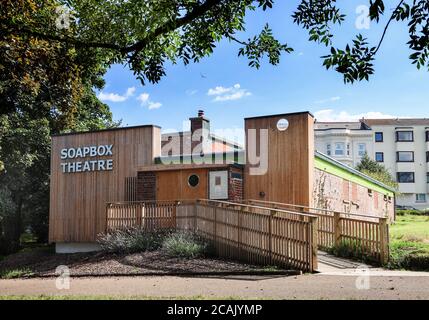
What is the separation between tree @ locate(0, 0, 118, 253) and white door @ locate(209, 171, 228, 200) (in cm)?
520

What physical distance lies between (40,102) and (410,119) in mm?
60985

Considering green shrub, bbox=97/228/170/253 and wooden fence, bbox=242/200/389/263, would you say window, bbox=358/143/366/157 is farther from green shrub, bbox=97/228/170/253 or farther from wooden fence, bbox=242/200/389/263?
green shrub, bbox=97/228/170/253

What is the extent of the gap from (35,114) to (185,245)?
16.8 metres

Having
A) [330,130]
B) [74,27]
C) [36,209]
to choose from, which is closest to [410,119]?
[330,130]

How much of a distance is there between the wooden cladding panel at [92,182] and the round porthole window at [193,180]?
1.98 meters

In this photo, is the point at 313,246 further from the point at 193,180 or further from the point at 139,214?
the point at 193,180

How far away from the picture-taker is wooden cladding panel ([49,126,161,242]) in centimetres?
2083

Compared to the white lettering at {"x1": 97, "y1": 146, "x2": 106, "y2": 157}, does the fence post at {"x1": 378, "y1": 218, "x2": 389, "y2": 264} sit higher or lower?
lower

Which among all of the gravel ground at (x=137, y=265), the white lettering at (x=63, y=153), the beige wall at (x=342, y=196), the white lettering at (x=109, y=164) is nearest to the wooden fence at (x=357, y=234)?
the gravel ground at (x=137, y=265)

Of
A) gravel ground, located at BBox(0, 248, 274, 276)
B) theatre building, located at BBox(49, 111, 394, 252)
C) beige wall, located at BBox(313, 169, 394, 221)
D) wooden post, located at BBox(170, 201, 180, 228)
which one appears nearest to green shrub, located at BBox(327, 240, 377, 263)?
gravel ground, located at BBox(0, 248, 274, 276)

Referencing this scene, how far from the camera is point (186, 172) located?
768 inches

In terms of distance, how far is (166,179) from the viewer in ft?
65.1

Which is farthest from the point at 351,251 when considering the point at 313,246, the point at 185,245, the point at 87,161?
the point at 87,161

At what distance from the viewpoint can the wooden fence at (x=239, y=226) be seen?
12.5 m
